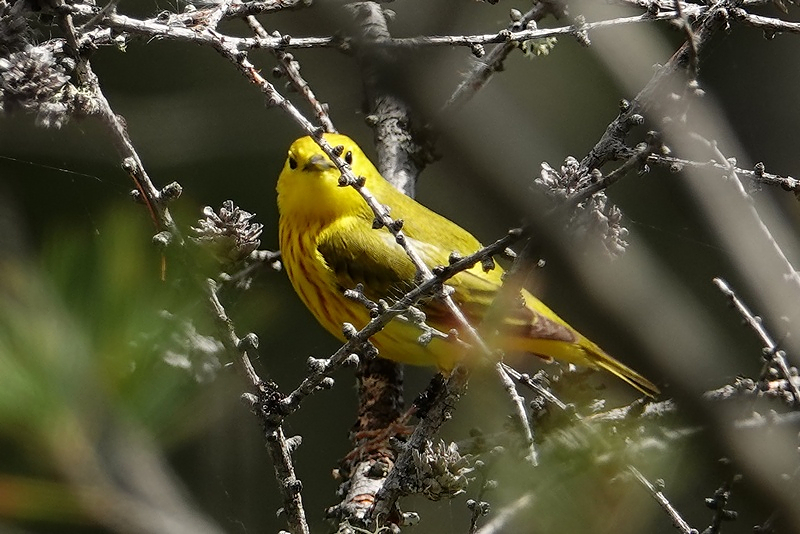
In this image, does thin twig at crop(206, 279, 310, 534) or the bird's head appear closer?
thin twig at crop(206, 279, 310, 534)


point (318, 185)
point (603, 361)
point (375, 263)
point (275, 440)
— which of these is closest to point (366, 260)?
point (375, 263)

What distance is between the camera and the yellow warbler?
2.28 m

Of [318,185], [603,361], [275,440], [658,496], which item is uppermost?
[318,185]

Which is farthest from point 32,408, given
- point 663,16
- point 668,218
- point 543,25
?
point 668,218

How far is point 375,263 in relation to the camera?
2426 mm

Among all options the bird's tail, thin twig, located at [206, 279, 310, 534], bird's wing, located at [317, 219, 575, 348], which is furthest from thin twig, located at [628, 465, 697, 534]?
the bird's tail

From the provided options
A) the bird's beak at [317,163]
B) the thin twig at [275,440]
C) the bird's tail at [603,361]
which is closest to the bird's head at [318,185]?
the bird's beak at [317,163]

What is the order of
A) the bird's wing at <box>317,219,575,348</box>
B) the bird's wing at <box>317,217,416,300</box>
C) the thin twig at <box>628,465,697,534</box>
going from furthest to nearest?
1. the bird's wing at <box>317,217,416,300</box>
2. the bird's wing at <box>317,219,575,348</box>
3. the thin twig at <box>628,465,697,534</box>

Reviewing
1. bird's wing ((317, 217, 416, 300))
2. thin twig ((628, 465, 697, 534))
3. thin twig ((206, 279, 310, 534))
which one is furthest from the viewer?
bird's wing ((317, 217, 416, 300))

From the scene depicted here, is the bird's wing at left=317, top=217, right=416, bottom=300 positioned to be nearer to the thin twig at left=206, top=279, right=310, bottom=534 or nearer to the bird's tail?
the bird's tail

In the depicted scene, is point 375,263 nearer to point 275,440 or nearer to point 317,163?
point 317,163

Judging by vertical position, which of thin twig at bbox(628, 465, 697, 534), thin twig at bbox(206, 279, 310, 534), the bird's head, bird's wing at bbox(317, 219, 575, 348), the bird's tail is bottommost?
thin twig at bbox(628, 465, 697, 534)

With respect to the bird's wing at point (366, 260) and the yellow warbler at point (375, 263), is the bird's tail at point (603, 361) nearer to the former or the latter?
the yellow warbler at point (375, 263)

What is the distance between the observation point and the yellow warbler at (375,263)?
2.28 meters
